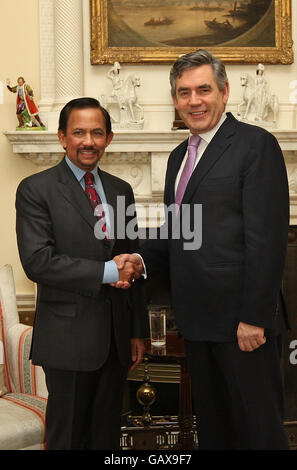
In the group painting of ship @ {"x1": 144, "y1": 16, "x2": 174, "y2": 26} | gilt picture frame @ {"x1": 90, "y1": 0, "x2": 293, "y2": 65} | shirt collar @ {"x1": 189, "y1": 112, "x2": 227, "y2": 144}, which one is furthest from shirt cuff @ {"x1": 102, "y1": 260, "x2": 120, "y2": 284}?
painting of ship @ {"x1": 144, "y1": 16, "x2": 174, "y2": 26}

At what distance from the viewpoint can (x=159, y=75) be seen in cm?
445

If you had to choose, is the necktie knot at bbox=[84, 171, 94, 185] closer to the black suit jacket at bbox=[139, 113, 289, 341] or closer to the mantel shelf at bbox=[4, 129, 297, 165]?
the black suit jacket at bbox=[139, 113, 289, 341]

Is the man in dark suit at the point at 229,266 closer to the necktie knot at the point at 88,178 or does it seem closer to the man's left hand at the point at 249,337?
the man's left hand at the point at 249,337

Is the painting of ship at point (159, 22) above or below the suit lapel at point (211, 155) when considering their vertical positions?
above

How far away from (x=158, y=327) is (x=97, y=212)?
4.22 ft

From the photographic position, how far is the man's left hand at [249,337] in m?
2.20

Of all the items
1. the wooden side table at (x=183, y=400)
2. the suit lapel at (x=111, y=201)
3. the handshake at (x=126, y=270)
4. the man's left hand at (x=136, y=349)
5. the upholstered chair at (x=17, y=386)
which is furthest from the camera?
the wooden side table at (x=183, y=400)

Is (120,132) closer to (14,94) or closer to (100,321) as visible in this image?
(14,94)

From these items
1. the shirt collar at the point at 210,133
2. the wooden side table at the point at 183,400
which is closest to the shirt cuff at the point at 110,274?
the shirt collar at the point at 210,133

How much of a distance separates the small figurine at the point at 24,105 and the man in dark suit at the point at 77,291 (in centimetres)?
190

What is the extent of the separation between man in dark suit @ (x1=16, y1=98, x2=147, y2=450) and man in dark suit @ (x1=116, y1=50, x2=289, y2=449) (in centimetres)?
16

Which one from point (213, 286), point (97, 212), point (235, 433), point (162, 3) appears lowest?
point (235, 433)

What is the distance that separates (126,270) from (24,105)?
2261 mm

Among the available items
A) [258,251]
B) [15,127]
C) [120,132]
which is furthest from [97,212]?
[15,127]
